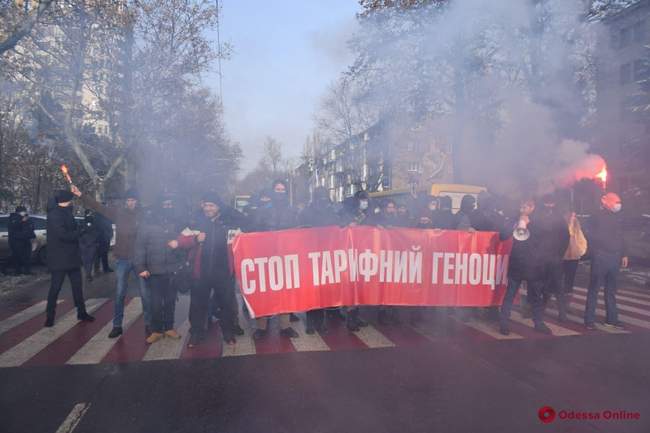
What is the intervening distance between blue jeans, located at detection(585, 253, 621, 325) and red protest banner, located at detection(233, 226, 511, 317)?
3.35ft

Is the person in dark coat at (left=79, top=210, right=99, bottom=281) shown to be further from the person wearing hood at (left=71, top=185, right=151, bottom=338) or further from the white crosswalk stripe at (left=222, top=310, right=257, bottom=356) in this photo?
the white crosswalk stripe at (left=222, top=310, right=257, bottom=356)

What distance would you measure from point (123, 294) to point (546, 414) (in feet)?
15.2

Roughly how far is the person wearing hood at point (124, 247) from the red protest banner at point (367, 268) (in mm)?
1170

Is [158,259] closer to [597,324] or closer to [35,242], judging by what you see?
[597,324]

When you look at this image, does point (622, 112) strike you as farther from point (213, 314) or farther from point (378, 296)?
point (213, 314)

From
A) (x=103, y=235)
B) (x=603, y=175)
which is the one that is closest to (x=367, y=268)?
(x=103, y=235)

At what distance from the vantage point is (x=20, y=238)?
11211 millimetres

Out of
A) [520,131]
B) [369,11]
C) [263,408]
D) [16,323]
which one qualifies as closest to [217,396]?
[263,408]

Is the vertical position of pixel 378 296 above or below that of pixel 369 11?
below

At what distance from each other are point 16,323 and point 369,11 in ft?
22.7

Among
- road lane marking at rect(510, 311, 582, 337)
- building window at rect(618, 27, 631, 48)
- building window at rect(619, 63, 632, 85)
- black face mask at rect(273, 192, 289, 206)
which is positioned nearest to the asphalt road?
road lane marking at rect(510, 311, 582, 337)

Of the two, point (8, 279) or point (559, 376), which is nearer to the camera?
point (559, 376)

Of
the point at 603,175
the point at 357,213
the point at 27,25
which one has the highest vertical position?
the point at 27,25

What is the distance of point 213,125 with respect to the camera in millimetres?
23344
